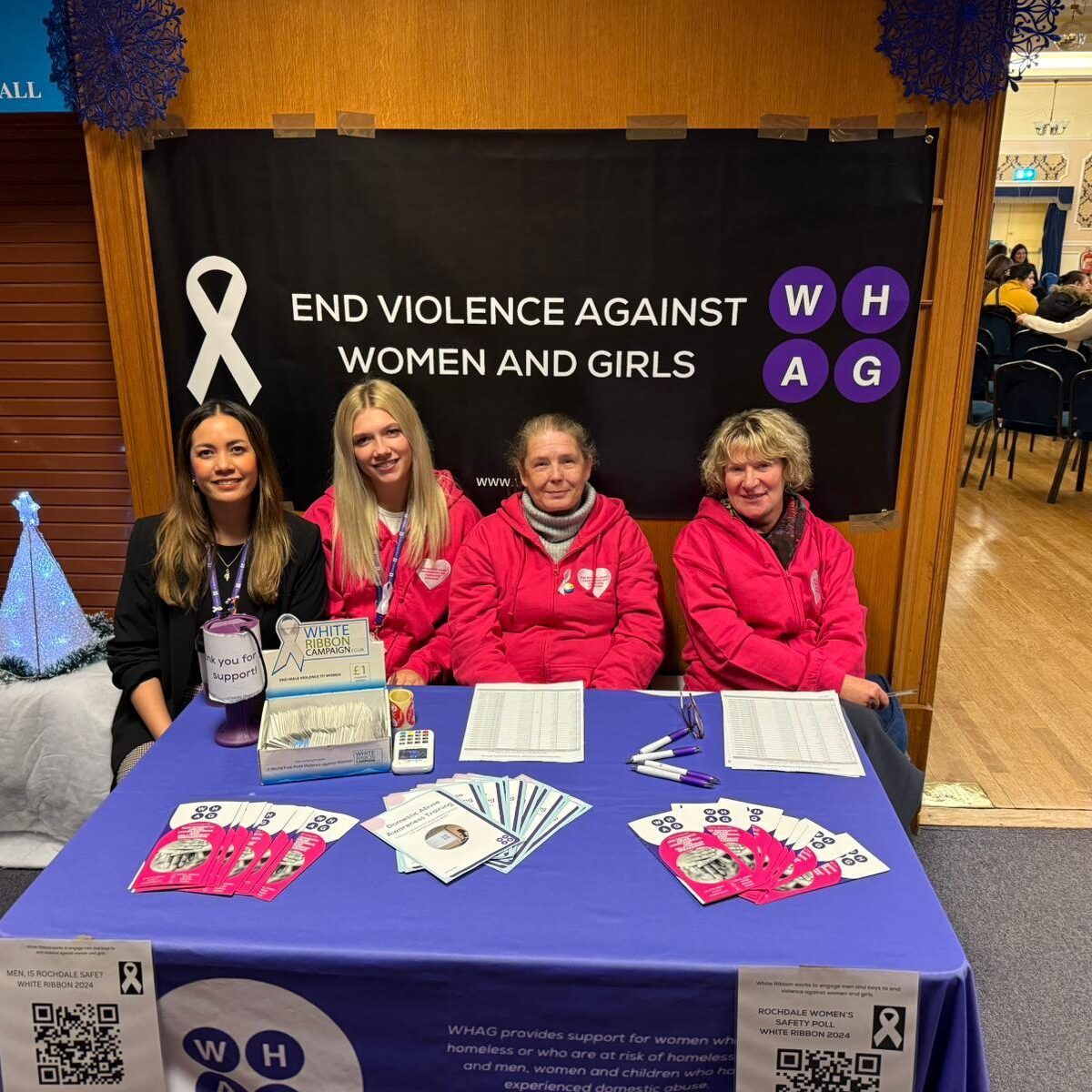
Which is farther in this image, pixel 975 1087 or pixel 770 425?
pixel 770 425

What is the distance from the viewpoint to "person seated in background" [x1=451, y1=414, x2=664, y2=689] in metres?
2.43

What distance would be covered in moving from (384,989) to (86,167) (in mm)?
2664

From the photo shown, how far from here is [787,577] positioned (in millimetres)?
2396

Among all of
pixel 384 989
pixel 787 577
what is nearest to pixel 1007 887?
pixel 787 577

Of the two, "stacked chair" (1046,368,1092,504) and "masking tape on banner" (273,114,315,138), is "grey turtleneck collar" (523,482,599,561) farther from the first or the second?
"stacked chair" (1046,368,1092,504)

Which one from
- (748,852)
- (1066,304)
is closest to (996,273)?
(1066,304)

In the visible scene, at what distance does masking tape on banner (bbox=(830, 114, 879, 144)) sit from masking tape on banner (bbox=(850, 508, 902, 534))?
1.03m

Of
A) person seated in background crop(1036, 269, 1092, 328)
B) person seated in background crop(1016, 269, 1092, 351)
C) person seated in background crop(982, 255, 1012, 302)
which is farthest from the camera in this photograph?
person seated in background crop(982, 255, 1012, 302)

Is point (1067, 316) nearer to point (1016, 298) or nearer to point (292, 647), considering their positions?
point (1016, 298)

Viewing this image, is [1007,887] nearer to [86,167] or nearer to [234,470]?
[234,470]

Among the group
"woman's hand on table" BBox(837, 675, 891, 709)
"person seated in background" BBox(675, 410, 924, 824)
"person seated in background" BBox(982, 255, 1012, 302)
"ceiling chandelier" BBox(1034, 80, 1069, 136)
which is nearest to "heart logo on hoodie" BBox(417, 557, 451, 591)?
"person seated in background" BBox(675, 410, 924, 824)

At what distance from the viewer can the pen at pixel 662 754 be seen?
5.61 feet

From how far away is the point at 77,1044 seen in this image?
1.32 m

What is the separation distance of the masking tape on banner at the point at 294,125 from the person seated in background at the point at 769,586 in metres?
1.38
